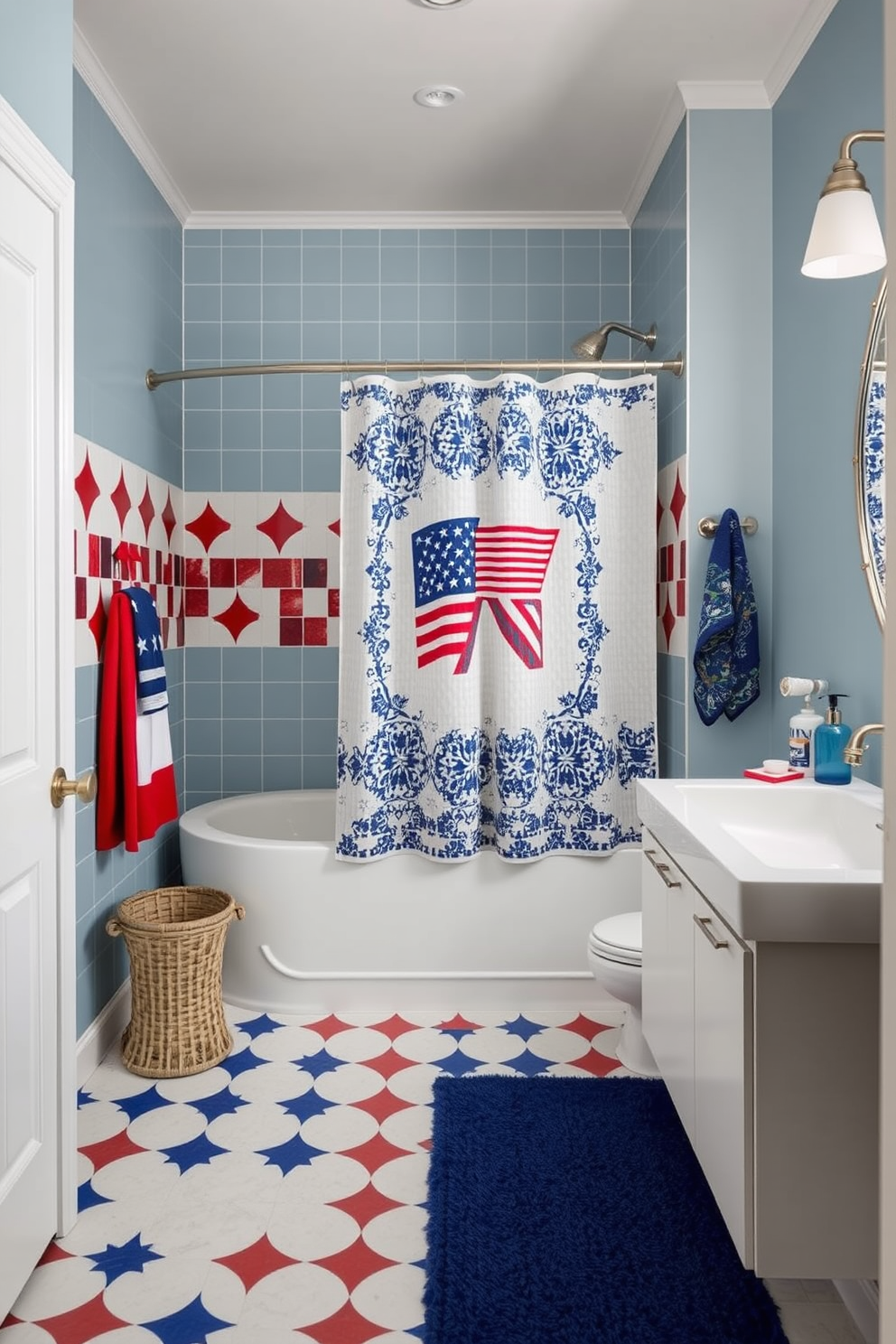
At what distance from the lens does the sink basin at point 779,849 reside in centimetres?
135

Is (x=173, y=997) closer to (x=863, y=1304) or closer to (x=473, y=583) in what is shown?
(x=473, y=583)

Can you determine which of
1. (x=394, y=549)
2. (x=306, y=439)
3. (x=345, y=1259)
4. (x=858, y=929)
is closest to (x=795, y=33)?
(x=394, y=549)

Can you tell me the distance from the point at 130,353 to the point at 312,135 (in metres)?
0.87

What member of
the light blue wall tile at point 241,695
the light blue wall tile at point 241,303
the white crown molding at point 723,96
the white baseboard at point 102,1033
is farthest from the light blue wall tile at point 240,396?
the white baseboard at point 102,1033

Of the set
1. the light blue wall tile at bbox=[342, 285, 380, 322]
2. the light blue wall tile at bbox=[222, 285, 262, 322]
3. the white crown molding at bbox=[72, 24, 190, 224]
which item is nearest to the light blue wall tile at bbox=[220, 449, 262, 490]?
the light blue wall tile at bbox=[222, 285, 262, 322]

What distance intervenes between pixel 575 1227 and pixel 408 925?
115cm

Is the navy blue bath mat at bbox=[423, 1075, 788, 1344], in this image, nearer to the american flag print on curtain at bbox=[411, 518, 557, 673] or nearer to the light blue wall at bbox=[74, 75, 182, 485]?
the american flag print on curtain at bbox=[411, 518, 557, 673]

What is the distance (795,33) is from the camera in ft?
8.00

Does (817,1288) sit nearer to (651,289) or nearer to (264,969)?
(264,969)

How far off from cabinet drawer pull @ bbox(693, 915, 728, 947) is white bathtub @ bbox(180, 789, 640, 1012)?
1.32m

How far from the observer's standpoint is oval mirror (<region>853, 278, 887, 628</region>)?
1.99m

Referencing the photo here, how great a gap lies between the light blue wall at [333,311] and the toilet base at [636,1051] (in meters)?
1.86

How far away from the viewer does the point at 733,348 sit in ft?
9.07

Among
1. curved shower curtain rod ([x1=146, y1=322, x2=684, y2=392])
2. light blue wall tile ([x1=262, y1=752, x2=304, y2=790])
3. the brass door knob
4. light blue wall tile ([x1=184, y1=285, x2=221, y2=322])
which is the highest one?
light blue wall tile ([x1=184, y1=285, x2=221, y2=322])
